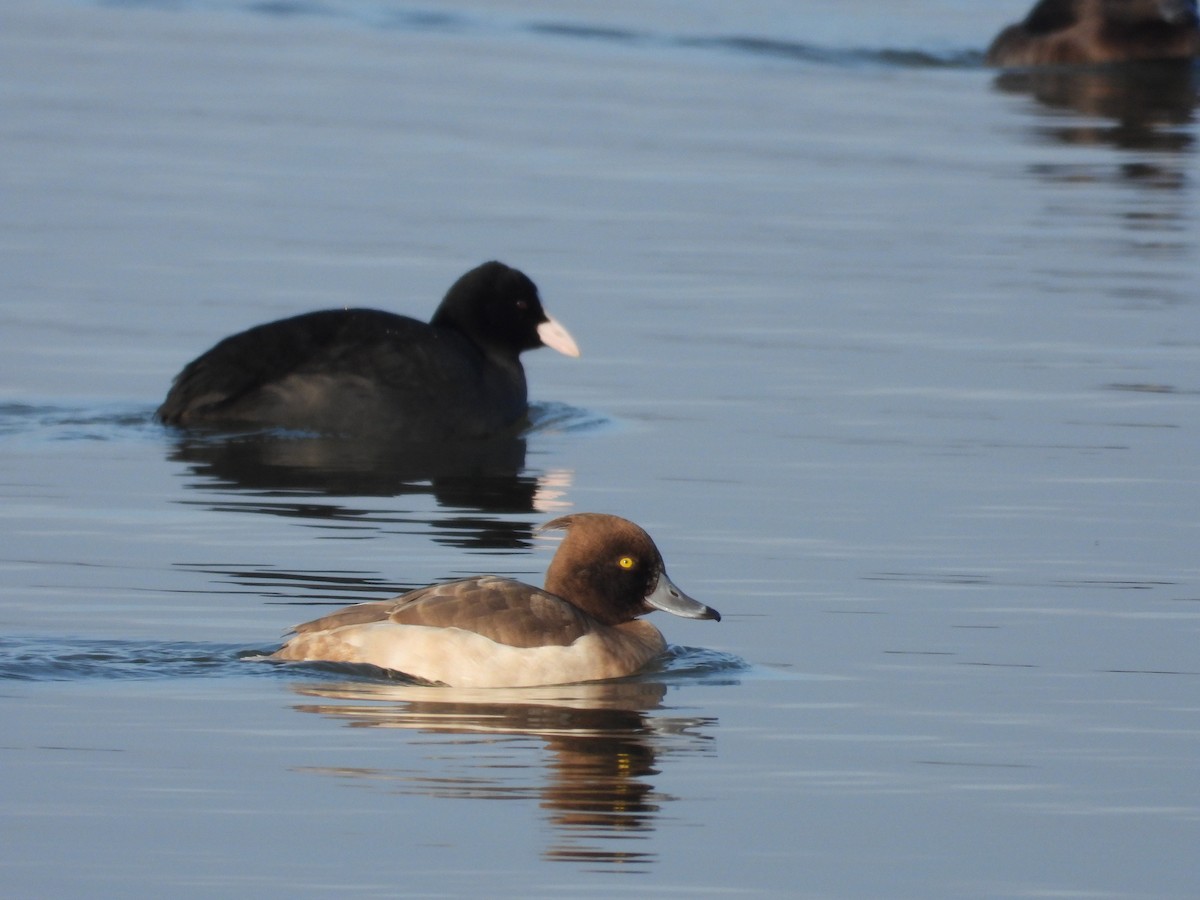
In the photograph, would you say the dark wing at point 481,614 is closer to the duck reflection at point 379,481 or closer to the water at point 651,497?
the water at point 651,497

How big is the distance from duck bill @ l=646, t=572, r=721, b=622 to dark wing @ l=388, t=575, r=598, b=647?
387 millimetres

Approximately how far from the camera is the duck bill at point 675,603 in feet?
33.2

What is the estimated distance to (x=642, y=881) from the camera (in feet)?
24.3

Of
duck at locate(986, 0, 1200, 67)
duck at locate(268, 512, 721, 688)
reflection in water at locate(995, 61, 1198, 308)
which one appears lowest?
duck at locate(268, 512, 721, 688)

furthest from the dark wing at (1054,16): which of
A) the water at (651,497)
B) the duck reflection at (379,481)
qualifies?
the duck reflection at (379,481)

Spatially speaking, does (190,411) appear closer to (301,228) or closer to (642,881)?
(301,228)

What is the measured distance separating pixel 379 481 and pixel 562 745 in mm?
5259

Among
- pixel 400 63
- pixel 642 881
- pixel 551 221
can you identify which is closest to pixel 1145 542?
pixel 642 881

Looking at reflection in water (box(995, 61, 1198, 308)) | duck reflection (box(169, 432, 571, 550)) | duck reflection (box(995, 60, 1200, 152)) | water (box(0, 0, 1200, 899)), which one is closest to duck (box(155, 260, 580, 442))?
duck reflection (box(169, 432, 571, 550))

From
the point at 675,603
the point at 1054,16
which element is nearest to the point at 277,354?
the point at 675,603

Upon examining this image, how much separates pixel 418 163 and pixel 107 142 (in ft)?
9.82

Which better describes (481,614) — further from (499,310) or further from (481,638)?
(499,310)

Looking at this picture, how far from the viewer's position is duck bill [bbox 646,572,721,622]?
10133mm

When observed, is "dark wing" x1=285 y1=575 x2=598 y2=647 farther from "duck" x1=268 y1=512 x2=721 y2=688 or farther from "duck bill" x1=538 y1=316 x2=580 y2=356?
"duck bill" x1=538 y1=316 x2=580 y2=356
